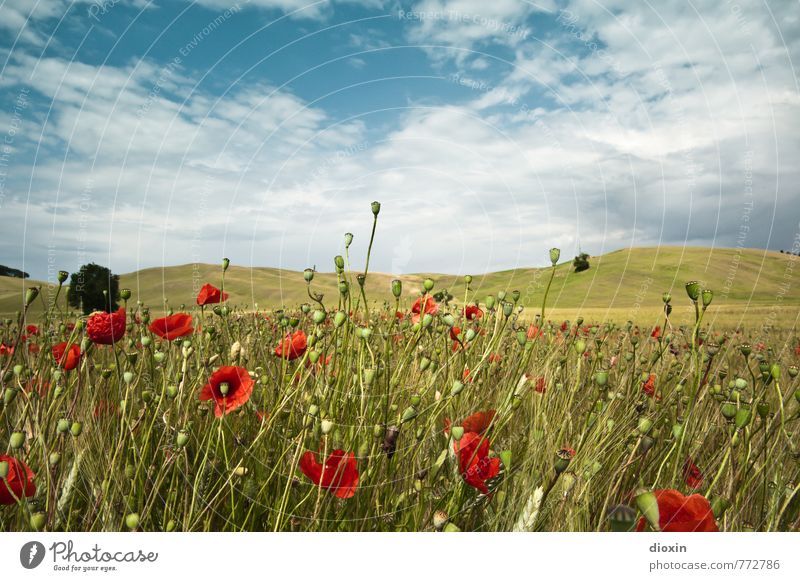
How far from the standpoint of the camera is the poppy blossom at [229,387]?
4.15 ft

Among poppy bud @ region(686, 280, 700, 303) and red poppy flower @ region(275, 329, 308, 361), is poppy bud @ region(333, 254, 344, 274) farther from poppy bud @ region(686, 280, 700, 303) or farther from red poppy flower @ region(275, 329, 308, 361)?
poppy bud @ region(686, 280, 700, 303)

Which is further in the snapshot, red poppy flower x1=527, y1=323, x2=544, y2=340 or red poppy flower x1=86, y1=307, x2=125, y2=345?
red poppy flower x1=527, y1=323, x2=544, y2=340

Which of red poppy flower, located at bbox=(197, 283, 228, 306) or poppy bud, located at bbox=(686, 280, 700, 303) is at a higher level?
poppy bud, located at bbox=(686, 280, 700, 303)

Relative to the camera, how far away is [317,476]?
1101mm

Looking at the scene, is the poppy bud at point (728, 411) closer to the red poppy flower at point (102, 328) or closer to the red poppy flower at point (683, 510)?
the red poppy flower at point (683, 510)

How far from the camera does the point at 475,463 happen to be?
45.9 inches

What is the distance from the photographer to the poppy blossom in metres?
1.26
